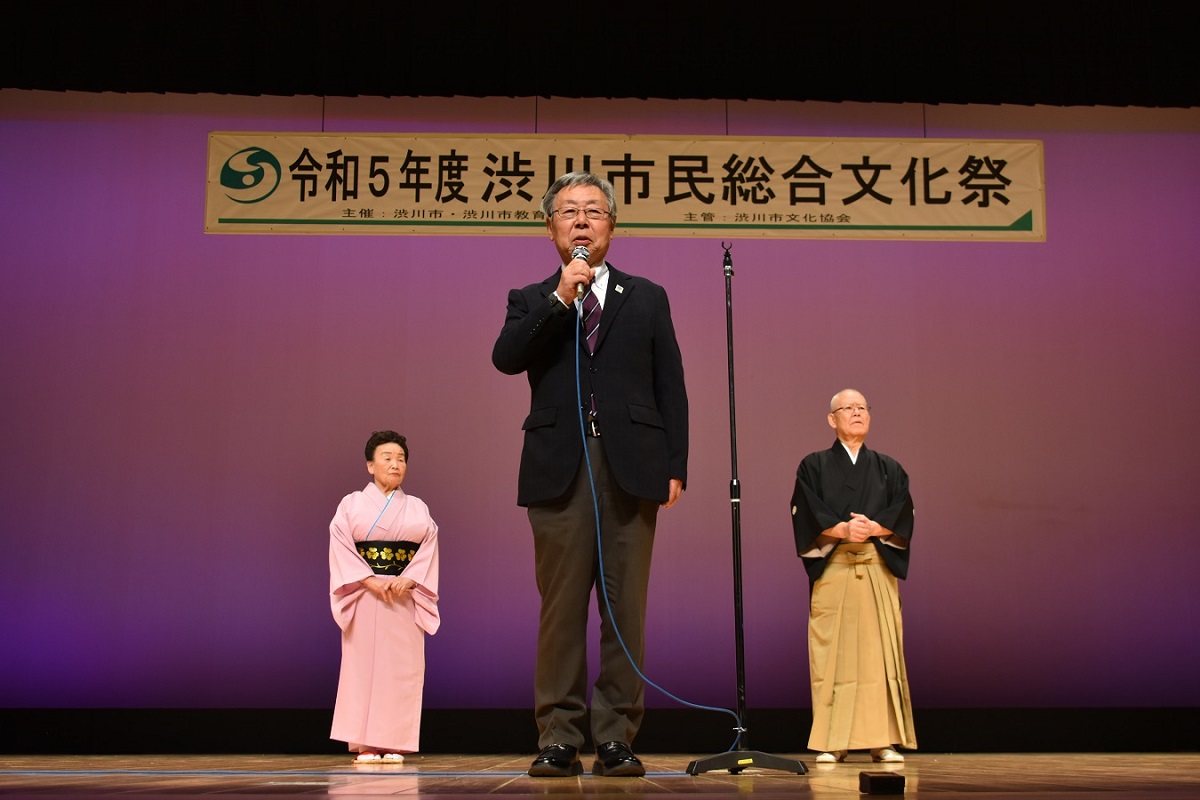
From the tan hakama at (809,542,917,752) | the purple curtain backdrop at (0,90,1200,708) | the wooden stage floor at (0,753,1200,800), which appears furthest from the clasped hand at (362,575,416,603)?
the tan hakama at (809,542,917,752)

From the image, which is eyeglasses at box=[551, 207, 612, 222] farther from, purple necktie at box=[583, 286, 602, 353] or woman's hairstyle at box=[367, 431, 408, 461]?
woman's hairstyle at box=[367, 431, 408, 461]

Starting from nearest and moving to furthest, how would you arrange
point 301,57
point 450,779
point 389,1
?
point 450,779, point 389,1, point 301,57

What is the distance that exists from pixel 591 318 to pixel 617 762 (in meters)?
1.00

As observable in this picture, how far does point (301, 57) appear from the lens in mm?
5066

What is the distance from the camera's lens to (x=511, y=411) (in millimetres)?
5199

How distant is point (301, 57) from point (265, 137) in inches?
18.9

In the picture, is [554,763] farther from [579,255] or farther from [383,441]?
[383,441]

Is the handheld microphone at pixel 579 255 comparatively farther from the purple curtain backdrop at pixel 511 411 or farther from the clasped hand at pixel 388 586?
the purple curtain backdrop at pixel 511 411

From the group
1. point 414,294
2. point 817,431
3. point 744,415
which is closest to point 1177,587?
point 817,431

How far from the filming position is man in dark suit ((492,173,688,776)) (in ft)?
7.90

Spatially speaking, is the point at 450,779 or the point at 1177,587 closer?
the point at 450,779

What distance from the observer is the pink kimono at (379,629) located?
4.10 metres

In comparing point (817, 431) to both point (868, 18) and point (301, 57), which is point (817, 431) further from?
point (301, 57)

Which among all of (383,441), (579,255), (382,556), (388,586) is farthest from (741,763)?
(383,441)
